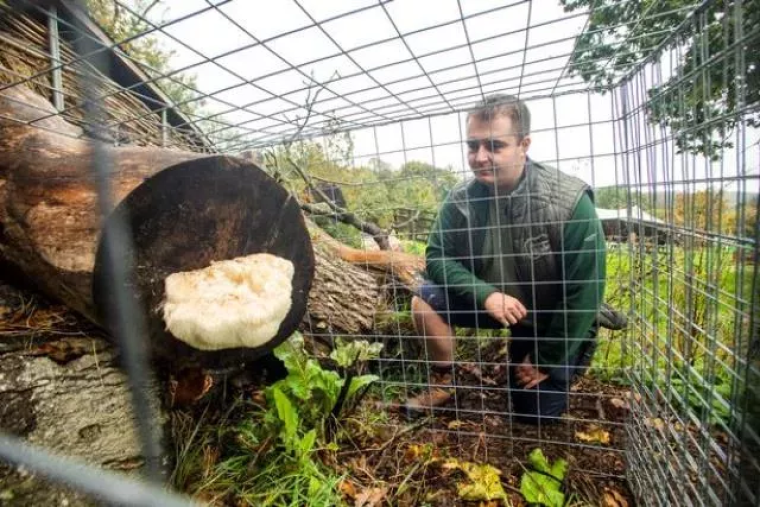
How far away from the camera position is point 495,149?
1.61m

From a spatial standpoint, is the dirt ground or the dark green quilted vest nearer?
the dirt ground

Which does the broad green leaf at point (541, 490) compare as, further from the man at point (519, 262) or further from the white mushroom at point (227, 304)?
the white mushroom at point (227, 304)

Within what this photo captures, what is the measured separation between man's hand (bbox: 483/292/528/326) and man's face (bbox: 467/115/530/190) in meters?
0.51

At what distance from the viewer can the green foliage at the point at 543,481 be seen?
54.0 inches

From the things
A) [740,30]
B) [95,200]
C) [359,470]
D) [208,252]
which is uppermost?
[740,30]

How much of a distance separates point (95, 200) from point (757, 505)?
151cm

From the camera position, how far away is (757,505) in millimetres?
658

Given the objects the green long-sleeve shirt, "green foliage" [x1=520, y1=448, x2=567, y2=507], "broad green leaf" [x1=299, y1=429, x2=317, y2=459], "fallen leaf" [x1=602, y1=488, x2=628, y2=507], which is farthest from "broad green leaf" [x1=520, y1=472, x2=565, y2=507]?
"broad green leaf" [x1=299, y1=429, x2=317, y2=459]

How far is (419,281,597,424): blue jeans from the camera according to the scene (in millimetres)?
1748

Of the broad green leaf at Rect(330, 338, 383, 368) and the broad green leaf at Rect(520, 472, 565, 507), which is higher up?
the broad green leaf at Rect(330, 338, 383, 368)

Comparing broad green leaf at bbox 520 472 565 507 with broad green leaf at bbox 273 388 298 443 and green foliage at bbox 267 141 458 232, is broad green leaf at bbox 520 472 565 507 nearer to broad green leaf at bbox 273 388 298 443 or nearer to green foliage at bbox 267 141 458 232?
broad green leaf at bbox 273 388 298 443

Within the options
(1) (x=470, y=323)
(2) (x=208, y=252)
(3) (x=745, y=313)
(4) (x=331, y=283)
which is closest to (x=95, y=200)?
(2) (x=208, y=252)

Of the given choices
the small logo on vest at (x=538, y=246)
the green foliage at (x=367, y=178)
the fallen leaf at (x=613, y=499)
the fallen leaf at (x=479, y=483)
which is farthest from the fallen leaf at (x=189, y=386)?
the fallen leaf at (x=613, y=499)

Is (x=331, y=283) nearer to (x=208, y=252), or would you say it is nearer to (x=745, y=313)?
(x=208, y=252)
